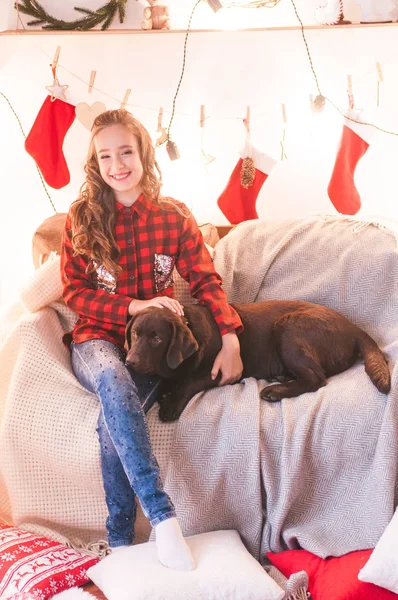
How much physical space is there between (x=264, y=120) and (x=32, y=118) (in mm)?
1174

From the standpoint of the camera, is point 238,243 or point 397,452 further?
point 238,243

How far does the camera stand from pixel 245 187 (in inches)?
130

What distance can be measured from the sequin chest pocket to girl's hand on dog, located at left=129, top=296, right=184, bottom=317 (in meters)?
0.15

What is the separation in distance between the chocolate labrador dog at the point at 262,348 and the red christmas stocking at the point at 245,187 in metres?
0.94

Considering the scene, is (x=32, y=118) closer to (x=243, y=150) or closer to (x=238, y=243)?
(x=243, y=150)

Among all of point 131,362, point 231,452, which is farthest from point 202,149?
point 231,452

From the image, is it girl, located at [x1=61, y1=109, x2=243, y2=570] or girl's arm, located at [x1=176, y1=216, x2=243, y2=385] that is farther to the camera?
girl's arm, located at [x1=176, y1=216, x2=243, y2=385]

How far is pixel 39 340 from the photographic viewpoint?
2.40 meters

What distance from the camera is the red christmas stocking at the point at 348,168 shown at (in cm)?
323

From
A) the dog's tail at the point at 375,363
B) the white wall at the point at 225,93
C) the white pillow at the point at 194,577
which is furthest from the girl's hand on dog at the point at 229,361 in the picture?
the white wall at the point at 225,93

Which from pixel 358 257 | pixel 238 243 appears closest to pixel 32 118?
pixel 238 243

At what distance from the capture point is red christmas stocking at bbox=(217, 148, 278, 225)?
10.6 feet

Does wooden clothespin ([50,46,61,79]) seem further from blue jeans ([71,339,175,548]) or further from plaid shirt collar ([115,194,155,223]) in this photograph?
blue jeans ([71,339,175,548])

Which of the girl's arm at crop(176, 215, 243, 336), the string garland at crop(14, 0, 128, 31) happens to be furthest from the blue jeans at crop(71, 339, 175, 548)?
the string garland at crop(14, 0, 128, 31)
